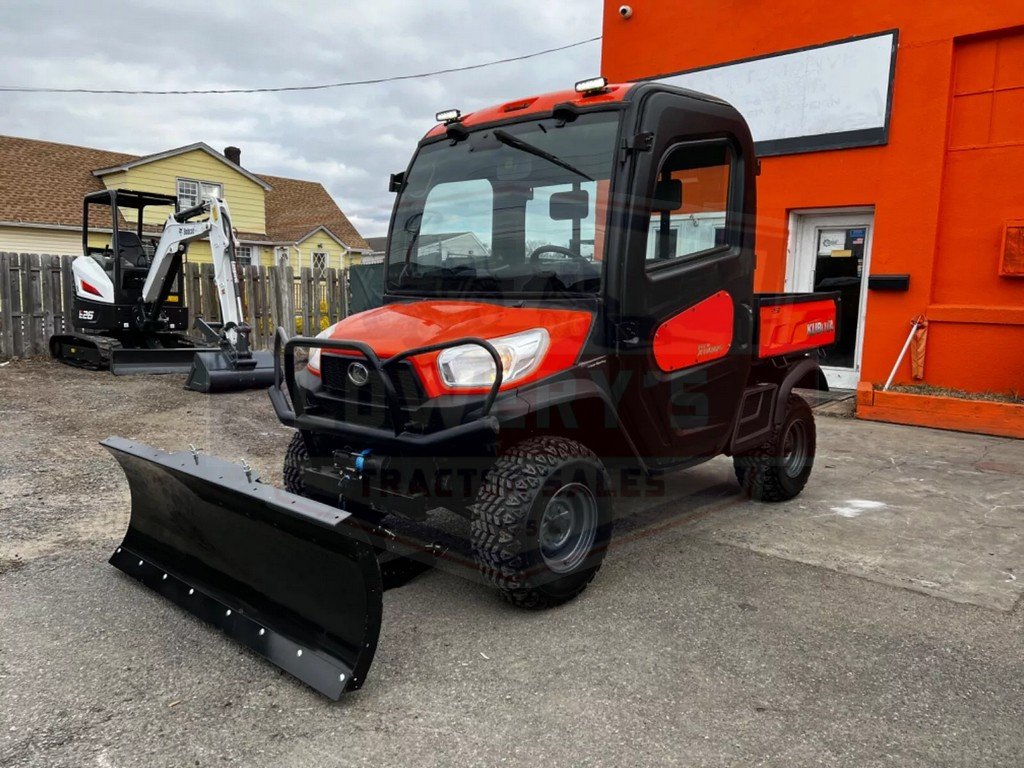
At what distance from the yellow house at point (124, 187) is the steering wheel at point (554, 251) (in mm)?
20232

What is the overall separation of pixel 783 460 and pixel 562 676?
287cm

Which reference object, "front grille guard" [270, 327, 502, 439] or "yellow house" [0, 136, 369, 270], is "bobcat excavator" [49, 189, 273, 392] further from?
"yellow house" [0, 136, 369, 270]

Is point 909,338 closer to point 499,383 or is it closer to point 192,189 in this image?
point 499,383

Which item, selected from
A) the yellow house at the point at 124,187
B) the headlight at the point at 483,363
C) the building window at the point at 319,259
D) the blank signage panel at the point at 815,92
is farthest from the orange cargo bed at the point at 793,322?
the building window at the point at 319,259

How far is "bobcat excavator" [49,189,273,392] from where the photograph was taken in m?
9.66

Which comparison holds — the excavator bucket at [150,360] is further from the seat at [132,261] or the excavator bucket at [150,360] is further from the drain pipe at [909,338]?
the drain pipe at [909,338]

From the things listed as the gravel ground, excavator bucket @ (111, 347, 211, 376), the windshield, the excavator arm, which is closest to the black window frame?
the windshield

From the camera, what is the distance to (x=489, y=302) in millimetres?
3744

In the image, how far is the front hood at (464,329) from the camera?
3.30 m

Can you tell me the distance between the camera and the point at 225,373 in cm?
901

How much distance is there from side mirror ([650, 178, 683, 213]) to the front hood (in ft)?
2.27

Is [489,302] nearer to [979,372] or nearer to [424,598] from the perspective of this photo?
[424,598]

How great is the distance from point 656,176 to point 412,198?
1.46m

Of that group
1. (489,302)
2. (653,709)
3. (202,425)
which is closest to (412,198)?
(489,302)
